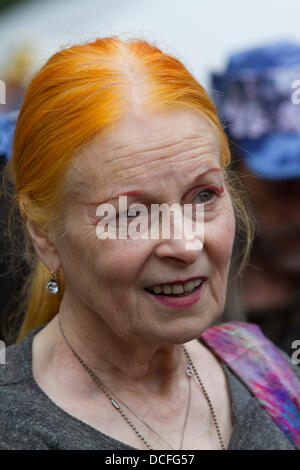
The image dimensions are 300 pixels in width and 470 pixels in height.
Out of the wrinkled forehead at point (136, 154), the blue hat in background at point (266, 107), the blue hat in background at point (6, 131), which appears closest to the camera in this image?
the wrinkled forehead at point (136, 154)

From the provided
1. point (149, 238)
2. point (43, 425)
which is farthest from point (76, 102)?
point (43, 425)

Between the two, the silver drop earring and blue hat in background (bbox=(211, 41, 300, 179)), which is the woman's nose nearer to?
the silver drop earring

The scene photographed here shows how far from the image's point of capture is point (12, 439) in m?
1.71

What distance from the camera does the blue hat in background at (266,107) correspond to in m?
3.87

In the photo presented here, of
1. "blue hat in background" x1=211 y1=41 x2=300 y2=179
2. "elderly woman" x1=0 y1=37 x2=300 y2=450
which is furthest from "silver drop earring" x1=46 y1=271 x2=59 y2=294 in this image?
"blue hat in background" x1=211 y1=41 x2=300 y2=179

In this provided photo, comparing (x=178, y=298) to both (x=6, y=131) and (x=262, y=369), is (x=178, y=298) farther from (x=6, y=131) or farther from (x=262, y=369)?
(x=6, y=131)

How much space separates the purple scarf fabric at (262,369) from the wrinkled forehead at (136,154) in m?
0.72

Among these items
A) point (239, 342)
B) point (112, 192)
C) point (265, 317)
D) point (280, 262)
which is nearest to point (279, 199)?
point (280, 262)

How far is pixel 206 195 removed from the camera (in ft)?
6.06

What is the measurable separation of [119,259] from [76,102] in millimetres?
408

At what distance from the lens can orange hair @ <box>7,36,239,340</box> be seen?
1743 millimetres

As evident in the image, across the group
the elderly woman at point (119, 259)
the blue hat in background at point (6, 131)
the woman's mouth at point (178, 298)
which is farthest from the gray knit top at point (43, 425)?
the blue hat in background at point (6, 131)

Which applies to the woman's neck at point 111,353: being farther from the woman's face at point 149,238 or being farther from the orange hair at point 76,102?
the orange hair at point 76,102

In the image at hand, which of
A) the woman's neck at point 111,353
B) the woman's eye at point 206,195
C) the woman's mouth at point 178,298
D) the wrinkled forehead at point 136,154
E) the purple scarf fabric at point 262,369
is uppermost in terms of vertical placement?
the wrinkled forehead at point 136,154
